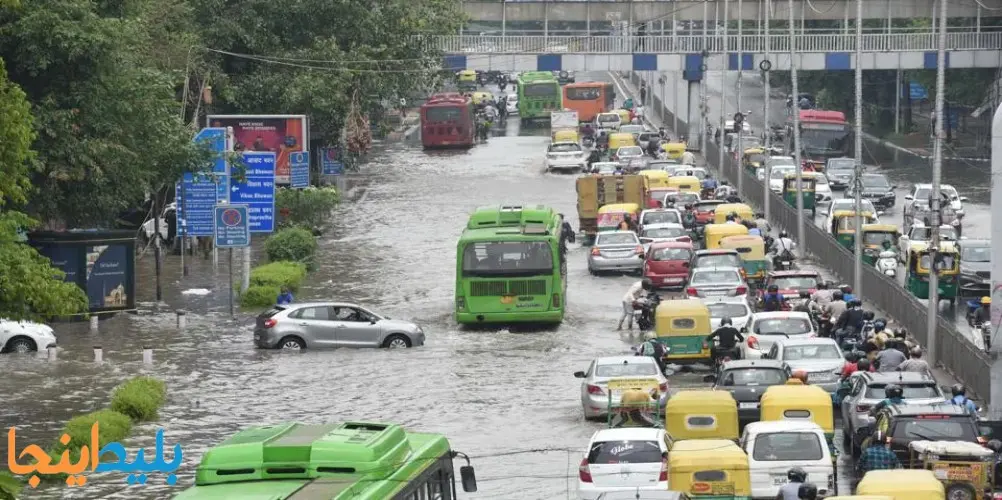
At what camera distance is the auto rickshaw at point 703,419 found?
27531mm

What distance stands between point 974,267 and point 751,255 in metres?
5.82

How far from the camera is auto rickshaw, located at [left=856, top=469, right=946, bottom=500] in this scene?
20.8m

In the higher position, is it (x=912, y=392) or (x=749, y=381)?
(x=912, y=392)

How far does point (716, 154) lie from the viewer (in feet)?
274

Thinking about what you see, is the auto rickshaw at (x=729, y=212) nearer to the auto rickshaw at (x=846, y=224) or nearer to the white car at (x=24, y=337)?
the auto rickshaw at (x=846, y=224)

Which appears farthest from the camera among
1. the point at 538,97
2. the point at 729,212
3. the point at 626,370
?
the point at 538,97

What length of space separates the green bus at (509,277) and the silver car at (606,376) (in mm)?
10363

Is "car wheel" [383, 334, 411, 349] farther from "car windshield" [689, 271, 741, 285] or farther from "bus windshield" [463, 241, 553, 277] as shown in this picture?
"car windshield" [689, 271, 741, 285]

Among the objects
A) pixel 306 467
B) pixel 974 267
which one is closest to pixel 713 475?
pixel 306 467

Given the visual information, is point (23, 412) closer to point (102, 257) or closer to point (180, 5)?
point (102, 257)

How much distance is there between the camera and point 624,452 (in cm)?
2412

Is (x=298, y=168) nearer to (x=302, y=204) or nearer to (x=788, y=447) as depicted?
(x=302, y=204)

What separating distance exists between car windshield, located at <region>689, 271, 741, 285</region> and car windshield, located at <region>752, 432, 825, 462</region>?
20679 millimetres

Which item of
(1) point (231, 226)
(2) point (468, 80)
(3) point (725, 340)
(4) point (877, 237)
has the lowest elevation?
(3) point (725, 340)
